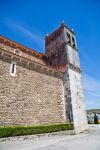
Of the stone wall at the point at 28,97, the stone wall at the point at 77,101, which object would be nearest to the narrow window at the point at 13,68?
the stone wall at the point at 28,97

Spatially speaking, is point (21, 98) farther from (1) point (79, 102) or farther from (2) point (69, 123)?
(1) point (79, 102)

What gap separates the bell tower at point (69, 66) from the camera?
15.6 metres

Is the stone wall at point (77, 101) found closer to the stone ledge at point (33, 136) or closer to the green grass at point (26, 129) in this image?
the stone ledge at point (33, 136)

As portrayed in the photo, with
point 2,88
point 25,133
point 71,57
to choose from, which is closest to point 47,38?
point 71,57

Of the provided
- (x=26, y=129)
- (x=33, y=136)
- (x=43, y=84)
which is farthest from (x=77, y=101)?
(x=26, y=129)

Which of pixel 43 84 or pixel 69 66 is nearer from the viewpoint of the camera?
pixel 43 84

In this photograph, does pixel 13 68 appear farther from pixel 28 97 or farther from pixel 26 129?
pixel 26 129

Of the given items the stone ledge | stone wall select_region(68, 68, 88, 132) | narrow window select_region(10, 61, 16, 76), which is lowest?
the stone ledge

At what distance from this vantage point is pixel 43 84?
1430cm

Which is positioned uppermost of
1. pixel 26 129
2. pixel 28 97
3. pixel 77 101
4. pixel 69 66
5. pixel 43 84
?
pixel 69 66

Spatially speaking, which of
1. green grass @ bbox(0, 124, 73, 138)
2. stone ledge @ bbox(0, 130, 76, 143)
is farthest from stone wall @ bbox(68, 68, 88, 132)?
green grass @ bbox(0, 124, 73, 138)

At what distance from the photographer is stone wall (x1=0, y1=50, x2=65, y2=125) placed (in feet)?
35.3

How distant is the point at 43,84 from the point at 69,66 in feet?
17.1

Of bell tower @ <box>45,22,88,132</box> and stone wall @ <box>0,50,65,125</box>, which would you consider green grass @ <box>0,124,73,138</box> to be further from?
bell tower @ <box>45,22,88,132</box>
